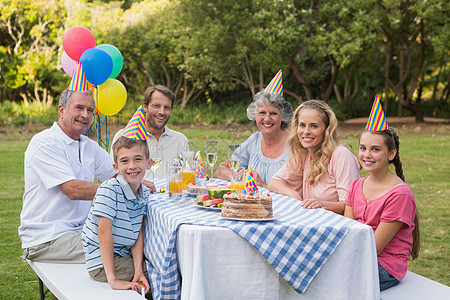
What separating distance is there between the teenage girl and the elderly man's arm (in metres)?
1.89

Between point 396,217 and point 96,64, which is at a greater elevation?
point 96,64

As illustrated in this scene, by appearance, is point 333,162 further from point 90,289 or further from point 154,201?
point 90,289

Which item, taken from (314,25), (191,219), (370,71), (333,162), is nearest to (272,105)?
(333,162)

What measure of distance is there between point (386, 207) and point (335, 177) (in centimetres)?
73

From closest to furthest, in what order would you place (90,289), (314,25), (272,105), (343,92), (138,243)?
(90,289) → (138,243) → (272,105) → (314,25) → (343,92)

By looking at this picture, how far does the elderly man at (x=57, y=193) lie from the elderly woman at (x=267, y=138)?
1.54 metres

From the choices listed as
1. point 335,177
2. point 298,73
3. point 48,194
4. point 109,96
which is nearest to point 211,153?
point 335,177

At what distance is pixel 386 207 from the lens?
329cm

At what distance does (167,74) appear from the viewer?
915 inches

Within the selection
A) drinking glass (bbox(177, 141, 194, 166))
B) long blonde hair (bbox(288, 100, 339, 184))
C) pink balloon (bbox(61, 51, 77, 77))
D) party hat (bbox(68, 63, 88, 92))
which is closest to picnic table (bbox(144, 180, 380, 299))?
long blonde hair (bbox(288, 100, 339, 184))

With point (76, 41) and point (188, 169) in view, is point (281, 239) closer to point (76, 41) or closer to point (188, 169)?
point (188, 169)

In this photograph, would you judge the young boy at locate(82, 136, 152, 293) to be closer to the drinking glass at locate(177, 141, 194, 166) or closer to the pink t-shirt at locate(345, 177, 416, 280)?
the drinking glass at locate(177, 141, 194, 166)

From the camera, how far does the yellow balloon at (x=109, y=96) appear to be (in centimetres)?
575

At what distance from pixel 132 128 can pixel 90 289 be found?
1.07m
